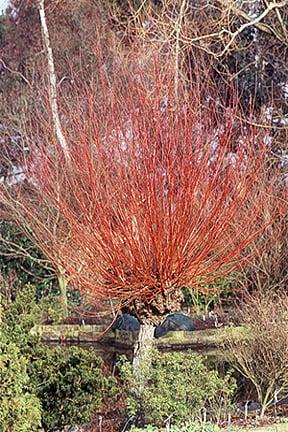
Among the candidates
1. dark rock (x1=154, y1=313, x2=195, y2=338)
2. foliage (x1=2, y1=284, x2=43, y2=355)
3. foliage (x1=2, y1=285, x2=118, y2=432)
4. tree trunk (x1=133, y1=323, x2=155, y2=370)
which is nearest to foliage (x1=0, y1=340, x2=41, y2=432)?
foliage (x1=2, y1=284, x2=43, y2=355)

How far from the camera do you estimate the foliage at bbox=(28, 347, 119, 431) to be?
6594mm

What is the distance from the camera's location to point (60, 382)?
21.7 ft

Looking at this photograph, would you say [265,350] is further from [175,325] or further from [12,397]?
[175,325]

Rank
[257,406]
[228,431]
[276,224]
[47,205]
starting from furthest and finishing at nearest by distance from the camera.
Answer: [47,205] → [276,224] → [257,406] → [228,431]

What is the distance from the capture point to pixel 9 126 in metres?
15.9

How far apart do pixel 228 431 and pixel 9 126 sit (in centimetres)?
1173

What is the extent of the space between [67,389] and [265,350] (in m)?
2.38

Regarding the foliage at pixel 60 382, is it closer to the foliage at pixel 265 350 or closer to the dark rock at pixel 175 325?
the foliage at pixel 265 350

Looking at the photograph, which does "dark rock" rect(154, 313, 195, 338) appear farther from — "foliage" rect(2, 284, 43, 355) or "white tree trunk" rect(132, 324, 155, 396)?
"foliage" rect(2, 284, 43, 355)

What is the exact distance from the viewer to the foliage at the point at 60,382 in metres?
6.59

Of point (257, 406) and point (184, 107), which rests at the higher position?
point (184, 107)

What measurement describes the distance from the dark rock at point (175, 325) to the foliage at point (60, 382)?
715 centimetres

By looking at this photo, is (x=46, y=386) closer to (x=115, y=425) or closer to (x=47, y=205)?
(x=115, y=425)

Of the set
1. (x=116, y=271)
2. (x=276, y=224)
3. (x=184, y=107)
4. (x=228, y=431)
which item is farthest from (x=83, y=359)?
(x=276, y=224)
